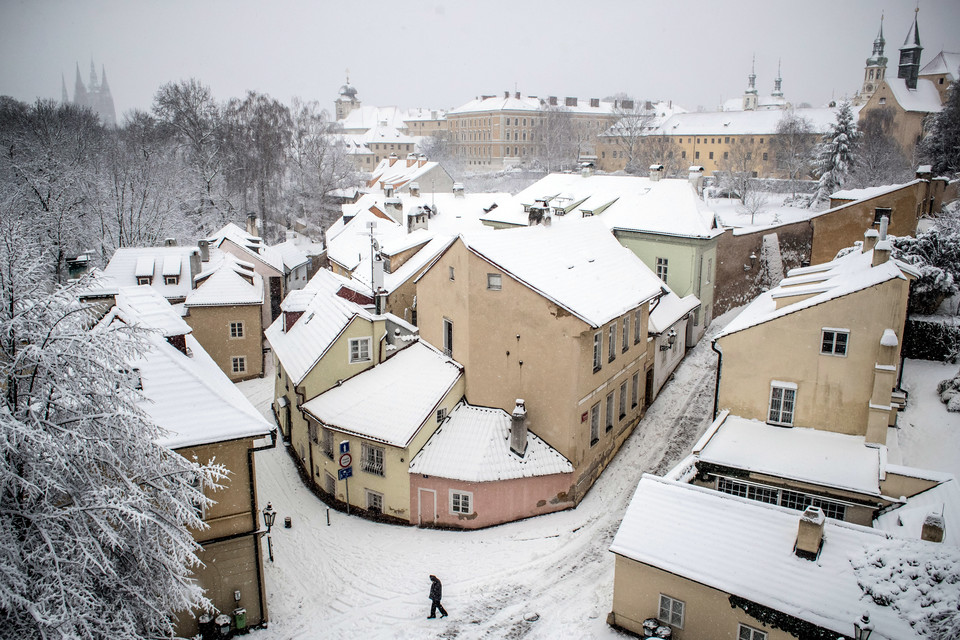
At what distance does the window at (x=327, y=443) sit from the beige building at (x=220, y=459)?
5.93m

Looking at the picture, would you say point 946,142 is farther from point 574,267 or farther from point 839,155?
point 574,267

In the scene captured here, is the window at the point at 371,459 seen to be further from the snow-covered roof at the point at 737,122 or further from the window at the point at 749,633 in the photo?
the snow-covered roof at the point at 737,122

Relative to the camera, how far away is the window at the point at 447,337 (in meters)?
23.9

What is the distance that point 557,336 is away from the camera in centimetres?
2084

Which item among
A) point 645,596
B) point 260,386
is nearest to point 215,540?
point 645,596

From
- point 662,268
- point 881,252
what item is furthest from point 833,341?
point 662,268

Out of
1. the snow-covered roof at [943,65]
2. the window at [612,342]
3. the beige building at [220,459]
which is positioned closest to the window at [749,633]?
the window at [612,342]

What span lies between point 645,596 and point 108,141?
62808 mm

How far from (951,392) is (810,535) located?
12.1 m

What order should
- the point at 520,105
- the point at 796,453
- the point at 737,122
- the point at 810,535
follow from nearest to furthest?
1. the point at 810,535
2. the point at 796,453
3. the point at 737,122
4. the point at 520,105

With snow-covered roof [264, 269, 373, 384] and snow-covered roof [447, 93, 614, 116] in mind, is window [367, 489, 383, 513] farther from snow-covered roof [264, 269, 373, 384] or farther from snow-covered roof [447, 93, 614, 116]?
snow-covered roof [447, 93, 614, 116]

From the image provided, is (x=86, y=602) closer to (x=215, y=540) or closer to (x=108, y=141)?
(x=215, y=540)

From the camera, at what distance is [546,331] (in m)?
21.1

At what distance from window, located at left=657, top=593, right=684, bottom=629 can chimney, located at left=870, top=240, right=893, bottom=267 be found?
41.4 ft
